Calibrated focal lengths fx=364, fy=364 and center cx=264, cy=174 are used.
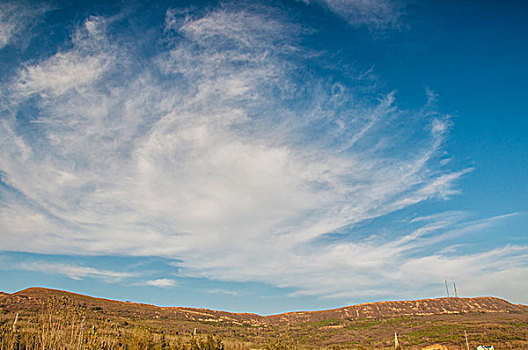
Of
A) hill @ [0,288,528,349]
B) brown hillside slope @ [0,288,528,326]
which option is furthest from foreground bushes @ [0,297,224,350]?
brown hillside slope @ [0,288,528,326]

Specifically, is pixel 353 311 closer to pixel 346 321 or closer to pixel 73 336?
pixel 346 321

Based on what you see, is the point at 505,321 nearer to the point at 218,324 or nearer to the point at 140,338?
the point at 218,324

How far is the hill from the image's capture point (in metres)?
58.2

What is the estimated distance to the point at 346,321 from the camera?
92.4 m

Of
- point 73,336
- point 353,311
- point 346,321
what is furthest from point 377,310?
point 73,336

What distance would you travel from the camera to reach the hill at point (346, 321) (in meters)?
58.2

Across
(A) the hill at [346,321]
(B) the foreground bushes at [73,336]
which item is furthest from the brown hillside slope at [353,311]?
(B) the foreground bushes at [73,336]

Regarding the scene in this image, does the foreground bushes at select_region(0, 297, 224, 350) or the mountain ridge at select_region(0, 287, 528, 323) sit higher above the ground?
the mountain ridge at select_region(0, 287, 528, 323)

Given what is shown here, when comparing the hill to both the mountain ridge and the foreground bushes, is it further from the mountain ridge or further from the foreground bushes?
the foreground bushes

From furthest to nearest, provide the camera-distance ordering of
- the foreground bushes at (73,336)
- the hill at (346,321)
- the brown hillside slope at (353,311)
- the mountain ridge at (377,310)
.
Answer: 1. the mountain ridge at (377,310)
2. the brown hillside slope at (353,311)
3. the hill at (346,321)
4. the foreground bushes at (73,336)

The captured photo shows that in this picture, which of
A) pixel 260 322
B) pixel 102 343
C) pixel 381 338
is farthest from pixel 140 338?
pixel 260 322

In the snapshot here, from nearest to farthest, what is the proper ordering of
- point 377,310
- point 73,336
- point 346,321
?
1. point 73,336
2. point 346,321
3. point 377,310

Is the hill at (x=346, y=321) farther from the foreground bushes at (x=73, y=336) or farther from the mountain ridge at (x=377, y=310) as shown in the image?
the foreground bushes at (x=73, y=336)

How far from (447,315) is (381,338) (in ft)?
94.9
